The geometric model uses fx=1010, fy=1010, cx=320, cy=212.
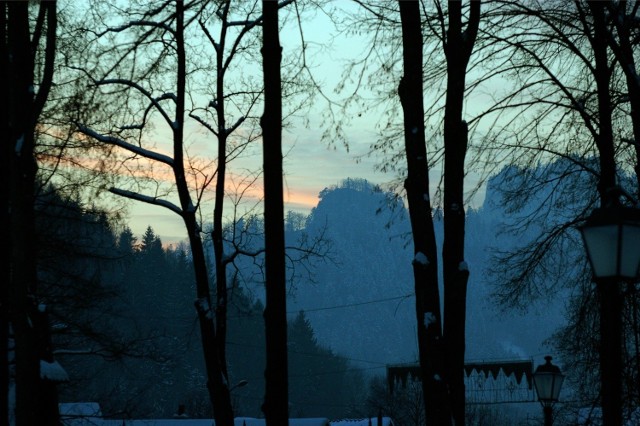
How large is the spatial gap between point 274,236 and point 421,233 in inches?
73.9

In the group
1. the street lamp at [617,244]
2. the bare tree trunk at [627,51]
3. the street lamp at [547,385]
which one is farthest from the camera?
the street lamp at [547,385]

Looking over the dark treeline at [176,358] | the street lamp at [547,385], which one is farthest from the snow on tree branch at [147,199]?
the dark treeline at [176,358]

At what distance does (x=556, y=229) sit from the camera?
54.8 ft

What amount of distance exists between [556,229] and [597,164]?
4.53 ft

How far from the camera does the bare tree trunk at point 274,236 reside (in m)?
9.91

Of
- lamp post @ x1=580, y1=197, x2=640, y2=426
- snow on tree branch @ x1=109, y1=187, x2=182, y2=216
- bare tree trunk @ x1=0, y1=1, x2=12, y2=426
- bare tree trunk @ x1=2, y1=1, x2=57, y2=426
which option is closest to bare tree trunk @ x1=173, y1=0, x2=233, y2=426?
snow on tree branch @ x1=109, y1=187, x2=182, y2=216

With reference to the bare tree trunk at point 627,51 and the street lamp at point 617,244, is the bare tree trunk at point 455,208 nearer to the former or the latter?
the street lamp at point 617,244

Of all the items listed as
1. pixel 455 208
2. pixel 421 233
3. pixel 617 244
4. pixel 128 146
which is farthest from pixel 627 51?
pixel 128 146

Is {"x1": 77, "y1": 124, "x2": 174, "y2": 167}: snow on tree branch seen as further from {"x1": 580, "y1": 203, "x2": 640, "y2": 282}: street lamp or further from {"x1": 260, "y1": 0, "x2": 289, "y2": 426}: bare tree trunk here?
{"x1": 580, "y1": 203, "x2": 640, "y2": 282}: street lamp

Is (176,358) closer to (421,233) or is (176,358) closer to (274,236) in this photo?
(421,233)

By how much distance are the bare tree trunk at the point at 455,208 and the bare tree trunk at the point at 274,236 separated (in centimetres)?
196

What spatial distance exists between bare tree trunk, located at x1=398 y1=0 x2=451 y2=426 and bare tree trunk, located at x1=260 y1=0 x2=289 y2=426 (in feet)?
5.40

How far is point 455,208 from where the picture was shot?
11445 mm

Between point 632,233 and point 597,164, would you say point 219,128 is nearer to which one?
point 597,164
